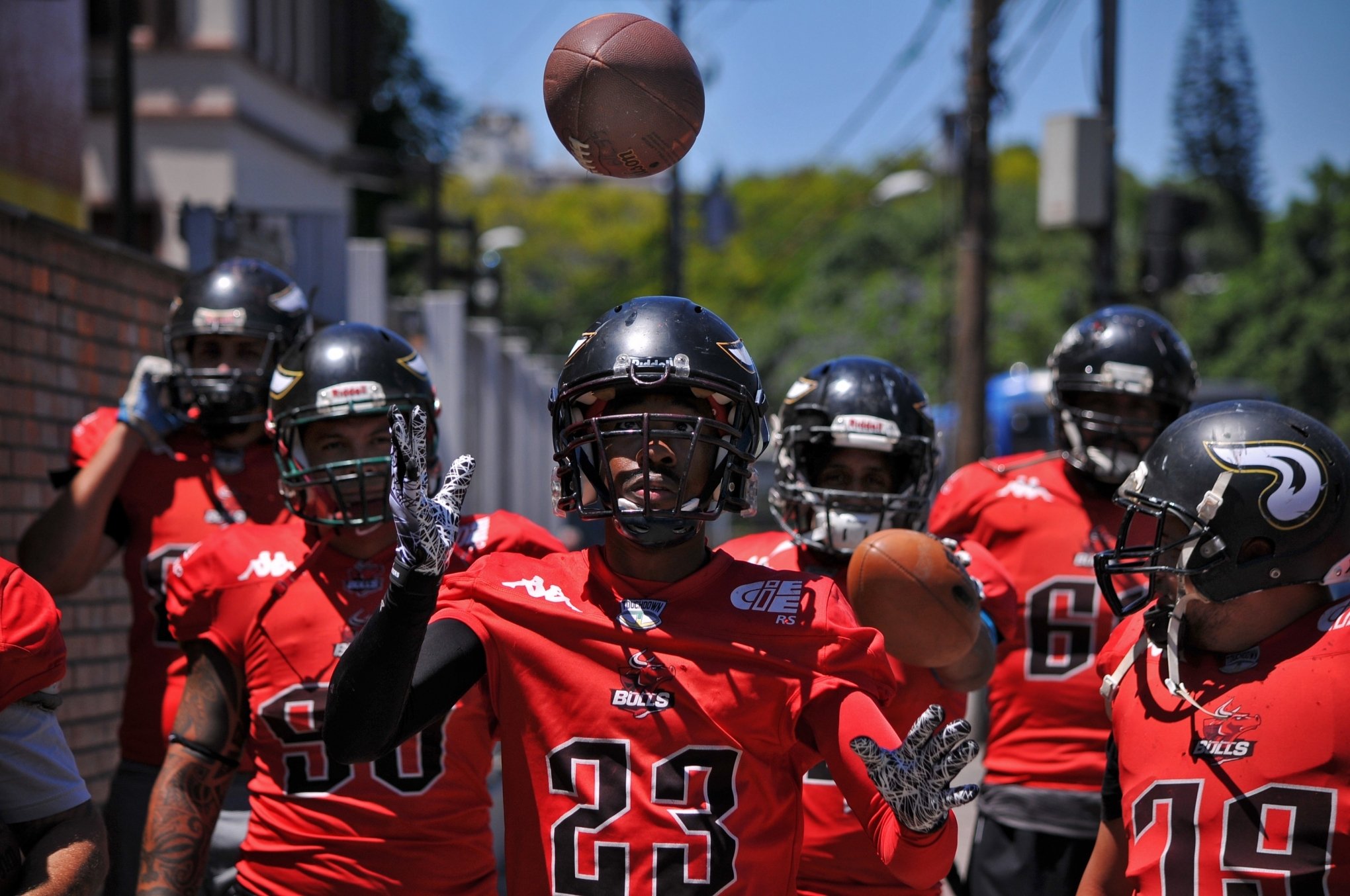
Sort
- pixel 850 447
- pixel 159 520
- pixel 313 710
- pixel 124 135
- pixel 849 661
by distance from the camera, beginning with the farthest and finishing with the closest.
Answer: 1. pixel 124 135
2. pixel 159 520
3. pixel 850 447
4. pixel 313 710
5. pixel 849 661

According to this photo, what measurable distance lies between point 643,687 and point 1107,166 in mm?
10607

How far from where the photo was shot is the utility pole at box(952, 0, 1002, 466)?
14.5 meters

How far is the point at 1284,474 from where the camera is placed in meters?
3.02

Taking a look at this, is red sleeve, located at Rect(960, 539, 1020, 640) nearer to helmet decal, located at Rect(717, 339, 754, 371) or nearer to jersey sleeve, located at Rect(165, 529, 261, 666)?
helmet decal, located at Rect(717, 339, 754, 371)

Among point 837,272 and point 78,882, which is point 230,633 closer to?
point 78,882

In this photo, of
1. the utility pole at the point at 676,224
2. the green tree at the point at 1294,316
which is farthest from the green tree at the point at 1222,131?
the utility pole at the point at 676,224

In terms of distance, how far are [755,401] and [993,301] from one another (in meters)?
48.7

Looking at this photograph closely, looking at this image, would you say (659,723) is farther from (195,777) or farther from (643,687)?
(195,777)

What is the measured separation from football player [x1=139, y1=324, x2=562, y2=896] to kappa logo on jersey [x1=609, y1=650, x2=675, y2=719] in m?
0.75

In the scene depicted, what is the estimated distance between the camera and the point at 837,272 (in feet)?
195

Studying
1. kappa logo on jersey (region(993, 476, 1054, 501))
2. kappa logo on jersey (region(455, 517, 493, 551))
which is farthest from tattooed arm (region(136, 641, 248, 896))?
kappa logo on jersey (region(993, 476, 1054, 501))

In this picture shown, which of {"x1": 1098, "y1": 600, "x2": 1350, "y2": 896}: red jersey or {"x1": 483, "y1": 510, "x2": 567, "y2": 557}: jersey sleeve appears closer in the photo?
{"x1": 1098, "y1": 600, "x2": 1350, "y2": 896}: red jersey

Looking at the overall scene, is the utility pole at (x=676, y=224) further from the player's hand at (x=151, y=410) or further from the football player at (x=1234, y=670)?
the football player at (x=1234, y=670)

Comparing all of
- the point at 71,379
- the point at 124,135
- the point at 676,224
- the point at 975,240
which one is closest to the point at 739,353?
the point at 71,379
